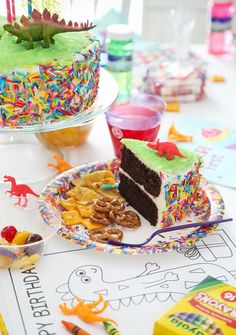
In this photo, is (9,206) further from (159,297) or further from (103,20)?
(103,20)

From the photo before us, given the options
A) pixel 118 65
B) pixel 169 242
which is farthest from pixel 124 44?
pixel 169 242

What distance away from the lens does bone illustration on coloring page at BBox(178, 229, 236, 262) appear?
1287mm

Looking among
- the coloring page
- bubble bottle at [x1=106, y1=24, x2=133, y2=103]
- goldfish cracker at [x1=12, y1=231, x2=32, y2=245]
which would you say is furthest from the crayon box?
bubble bottle at [x1=106, y1=24, x2=133, y2=103]

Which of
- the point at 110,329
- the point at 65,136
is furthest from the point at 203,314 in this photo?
the point at 65,136

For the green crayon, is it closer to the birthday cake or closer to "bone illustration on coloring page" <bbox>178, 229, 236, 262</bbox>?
"bone illustration on coloring page" <bbox>178, 229, 236, 262</bbox>

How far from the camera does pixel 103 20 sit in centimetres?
238

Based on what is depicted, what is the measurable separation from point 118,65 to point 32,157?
407 millimetres

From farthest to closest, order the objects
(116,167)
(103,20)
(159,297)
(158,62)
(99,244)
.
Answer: (103,20) → (158,62) → (116,167) → (99,244) → (159,297)

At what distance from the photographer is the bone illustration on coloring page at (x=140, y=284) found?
1.17 metres

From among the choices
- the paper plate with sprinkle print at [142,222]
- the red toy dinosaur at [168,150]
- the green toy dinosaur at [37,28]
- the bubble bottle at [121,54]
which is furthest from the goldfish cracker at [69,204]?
the bubble bottle at [121,54]

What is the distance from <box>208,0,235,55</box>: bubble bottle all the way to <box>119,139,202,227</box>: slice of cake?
870 millimetres

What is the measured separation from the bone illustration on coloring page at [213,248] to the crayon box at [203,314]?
0.12 meters

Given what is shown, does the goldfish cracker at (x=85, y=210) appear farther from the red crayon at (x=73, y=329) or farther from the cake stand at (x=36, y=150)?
the red crayon at (x=73, y=329)

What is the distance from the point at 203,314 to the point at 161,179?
1.09ft
